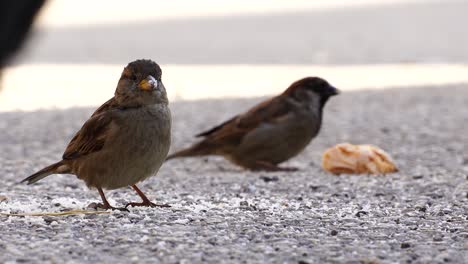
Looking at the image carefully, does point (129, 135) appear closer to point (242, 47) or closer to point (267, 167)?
point (267, 167)

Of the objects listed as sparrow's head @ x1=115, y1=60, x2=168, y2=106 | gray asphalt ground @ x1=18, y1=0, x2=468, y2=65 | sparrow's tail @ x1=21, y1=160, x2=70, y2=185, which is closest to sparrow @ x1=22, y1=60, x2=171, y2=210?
sparrow's head @ x1=115, y1=60, x2=168, y2=106

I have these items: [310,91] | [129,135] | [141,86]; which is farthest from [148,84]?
[310,91]

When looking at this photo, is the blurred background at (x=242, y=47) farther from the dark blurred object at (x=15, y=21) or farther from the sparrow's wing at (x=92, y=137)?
the dark blurred object at (x=15, y=21)

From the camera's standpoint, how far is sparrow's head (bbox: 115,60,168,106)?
471 cm

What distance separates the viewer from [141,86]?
4711 mm

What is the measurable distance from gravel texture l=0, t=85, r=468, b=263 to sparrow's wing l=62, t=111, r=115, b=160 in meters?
0.27

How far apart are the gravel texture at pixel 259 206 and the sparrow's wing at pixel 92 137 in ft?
0.89

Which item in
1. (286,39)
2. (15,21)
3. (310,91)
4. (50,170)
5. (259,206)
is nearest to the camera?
(15,21)

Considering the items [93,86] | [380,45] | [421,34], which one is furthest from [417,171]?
[421,34]

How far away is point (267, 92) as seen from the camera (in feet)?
36.5

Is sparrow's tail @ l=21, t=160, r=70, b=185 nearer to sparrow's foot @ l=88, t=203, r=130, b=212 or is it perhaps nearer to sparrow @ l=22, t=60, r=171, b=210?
sparrow @ l=22, t=60, r=171, b=210

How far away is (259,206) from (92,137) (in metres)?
0.91

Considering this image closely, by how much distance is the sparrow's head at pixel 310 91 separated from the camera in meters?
7.10

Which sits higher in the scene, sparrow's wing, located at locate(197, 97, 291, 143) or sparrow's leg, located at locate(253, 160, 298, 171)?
sparrow's wing, located at locate(197, 97, 291, 143)
